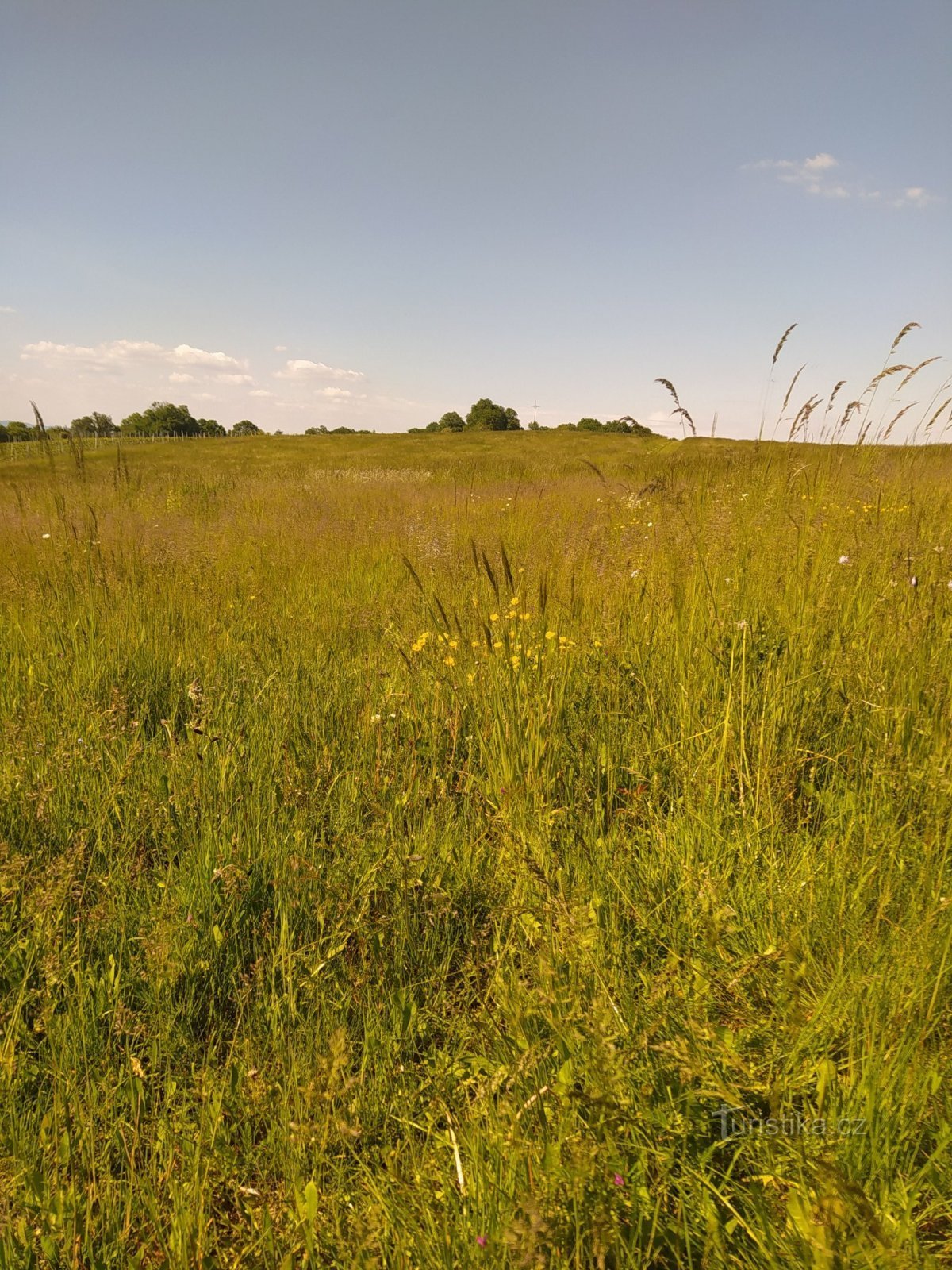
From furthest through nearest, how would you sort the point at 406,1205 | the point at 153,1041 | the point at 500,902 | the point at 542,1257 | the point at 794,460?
1. the point at 794,460
2. the point at 500,902
3. the point at 153,1041
4. the point at 406,1205
5. the point at 542,1257

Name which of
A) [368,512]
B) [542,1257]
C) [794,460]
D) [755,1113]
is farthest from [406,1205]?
[368,512]

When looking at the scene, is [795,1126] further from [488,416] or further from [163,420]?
→ [163,420]

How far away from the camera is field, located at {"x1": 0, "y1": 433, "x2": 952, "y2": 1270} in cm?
88

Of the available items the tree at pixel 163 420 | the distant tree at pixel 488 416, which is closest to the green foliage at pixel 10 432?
the tree at pixel 163 420

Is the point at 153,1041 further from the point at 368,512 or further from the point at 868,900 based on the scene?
the point at 368,512

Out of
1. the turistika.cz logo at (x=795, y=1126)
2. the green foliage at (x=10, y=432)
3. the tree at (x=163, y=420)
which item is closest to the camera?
the turistika.cz logo at (x=795, y=1126)

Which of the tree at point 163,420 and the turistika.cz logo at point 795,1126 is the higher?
the tree at point 163,420

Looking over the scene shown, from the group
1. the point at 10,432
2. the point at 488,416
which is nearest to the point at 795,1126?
→ the point at 488,416

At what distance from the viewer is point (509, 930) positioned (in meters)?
1.47

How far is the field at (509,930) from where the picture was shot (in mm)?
875

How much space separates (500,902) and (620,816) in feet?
1.40

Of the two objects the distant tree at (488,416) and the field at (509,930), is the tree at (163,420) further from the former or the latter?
the field at (509,930)

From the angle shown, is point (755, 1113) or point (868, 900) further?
point (868, 900)

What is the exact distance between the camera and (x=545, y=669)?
2.33m
